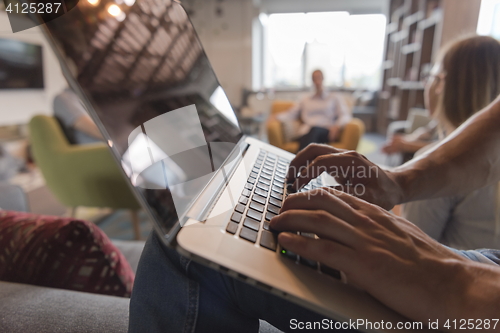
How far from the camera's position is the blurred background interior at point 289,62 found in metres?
3.46

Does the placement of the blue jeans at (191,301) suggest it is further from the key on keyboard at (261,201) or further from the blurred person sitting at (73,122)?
the blurred person sitting at (73,122)

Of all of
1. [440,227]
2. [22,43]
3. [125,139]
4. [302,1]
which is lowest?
[440,227]

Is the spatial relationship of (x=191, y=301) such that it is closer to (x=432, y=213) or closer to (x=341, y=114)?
(x=432, y=213)

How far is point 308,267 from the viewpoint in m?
0.27

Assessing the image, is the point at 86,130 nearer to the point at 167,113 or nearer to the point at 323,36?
the point at 167,113

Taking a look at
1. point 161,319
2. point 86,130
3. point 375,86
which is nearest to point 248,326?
point 161,319

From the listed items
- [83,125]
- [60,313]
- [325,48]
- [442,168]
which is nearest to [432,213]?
[442,168]

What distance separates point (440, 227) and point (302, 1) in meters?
6.79

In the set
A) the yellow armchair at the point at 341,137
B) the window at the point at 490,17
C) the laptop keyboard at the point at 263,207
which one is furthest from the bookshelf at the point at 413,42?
the laptop keyboard at the point at 263,207

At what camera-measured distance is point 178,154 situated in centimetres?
39

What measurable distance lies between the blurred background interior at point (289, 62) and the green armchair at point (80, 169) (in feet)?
4.85

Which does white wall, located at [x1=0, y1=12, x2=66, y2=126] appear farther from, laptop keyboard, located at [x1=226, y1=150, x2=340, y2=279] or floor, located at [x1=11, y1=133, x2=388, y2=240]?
laptop keyboard, located at [x1=226, y1=150, x2=340, y2=279]

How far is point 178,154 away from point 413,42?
15.7 feet

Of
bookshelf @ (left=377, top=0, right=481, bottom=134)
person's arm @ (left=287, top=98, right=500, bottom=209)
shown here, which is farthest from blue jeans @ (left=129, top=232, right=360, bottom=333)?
bookshelf @ (left=377, top=0, right=481, bottom=134)
